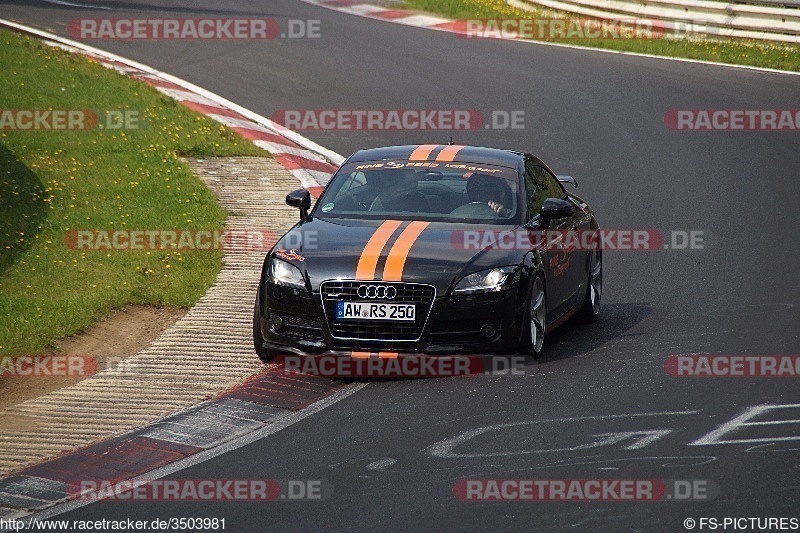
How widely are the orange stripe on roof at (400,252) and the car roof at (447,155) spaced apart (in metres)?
1.14

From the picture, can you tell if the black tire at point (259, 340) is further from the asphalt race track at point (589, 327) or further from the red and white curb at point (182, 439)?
the asphalt race track at point (589, 327)

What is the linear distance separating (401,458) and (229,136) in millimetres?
10819

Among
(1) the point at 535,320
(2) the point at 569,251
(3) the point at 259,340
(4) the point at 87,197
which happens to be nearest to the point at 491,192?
(2) the point at 569,251

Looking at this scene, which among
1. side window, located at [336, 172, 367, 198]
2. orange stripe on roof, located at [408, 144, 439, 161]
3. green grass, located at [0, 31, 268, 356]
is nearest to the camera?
side window, located at [336, 172, 367, 198]

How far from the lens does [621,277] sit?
12930 millimetres

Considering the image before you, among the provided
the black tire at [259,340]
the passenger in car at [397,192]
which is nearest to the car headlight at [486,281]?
the passenger in car at [397,192]

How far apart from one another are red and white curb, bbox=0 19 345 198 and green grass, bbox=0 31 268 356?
15.2 inches

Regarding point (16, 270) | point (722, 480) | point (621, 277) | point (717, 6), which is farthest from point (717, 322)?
point (717, 6)

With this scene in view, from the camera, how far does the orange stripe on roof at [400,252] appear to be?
922 centimetres

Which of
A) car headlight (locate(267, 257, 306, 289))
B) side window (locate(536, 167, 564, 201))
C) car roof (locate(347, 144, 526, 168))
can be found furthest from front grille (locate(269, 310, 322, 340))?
side window (locate(536, 167, 564, 201))

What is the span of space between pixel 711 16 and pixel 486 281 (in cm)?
1714

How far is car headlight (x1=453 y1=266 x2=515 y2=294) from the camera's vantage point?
926cm

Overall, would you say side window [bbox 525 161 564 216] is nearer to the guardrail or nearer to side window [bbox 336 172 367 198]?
side window [bbox 336 172 367 198]

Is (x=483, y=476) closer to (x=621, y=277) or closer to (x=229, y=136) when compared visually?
(x=621, y=277)
